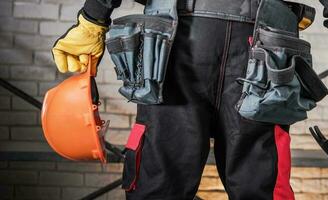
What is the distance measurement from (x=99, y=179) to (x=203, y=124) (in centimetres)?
125

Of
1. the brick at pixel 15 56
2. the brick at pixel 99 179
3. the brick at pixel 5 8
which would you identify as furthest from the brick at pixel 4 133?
the brick at pixel 5 8

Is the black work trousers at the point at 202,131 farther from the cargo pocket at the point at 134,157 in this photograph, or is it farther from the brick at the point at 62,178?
the brick at the point at 62,178

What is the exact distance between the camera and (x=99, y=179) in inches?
86.4

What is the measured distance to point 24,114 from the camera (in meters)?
2.13

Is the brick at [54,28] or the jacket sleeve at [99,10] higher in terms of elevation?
the jacket sleeve at [99,10]

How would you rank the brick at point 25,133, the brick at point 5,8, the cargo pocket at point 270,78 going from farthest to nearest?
the brick at point 25,133, the brick at point 5,8, the cargo pocket at point 270,78

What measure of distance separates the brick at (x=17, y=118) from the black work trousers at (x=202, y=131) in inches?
46.3

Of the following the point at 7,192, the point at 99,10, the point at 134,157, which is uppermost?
the point at 99,10

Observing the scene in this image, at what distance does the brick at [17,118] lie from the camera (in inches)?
83.9

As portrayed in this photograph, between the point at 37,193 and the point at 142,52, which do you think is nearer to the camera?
the point at 142,52

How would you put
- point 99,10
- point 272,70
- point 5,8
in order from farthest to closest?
1. point 5,8
2. point 99,10
3. point 272,70

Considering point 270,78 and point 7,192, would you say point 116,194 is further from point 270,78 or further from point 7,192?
point 270,78

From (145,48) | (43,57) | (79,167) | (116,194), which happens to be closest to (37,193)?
(79,167)

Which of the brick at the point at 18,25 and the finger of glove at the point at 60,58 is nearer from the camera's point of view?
the finger of glove at the point at 60,58
